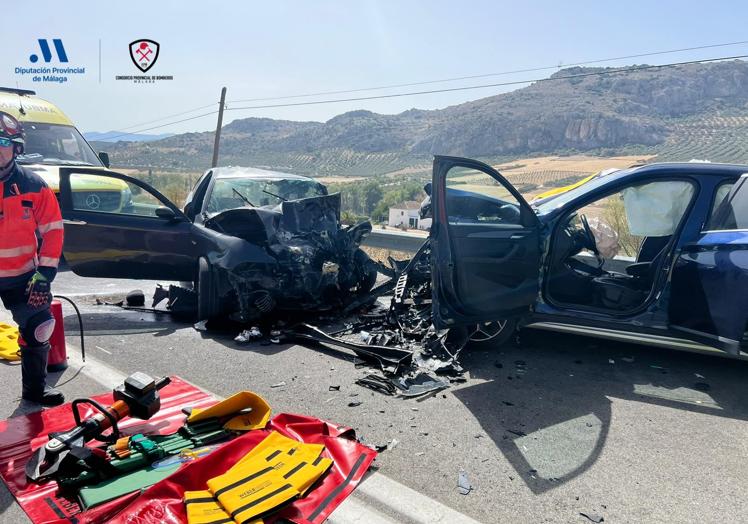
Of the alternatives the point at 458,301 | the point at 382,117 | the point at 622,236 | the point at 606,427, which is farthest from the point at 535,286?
the point at 382,117

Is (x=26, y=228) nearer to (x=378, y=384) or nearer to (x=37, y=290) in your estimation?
(x=37, y=290)

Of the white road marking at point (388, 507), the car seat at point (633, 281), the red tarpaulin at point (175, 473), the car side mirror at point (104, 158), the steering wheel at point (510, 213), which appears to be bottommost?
the white road marking at point (388, 507)

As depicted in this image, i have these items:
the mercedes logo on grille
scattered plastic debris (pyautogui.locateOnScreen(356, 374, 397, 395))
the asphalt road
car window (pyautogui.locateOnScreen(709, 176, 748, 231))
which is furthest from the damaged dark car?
car window (pyautogui.locateOnScreen(709, 176, 748, 231))

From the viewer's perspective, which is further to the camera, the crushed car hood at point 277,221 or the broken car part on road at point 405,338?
the crushed car hood at point 277,221

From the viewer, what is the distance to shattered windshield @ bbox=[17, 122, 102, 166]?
9.37 metres

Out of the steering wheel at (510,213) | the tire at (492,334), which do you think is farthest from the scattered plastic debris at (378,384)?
the steering wheel at (510,213)

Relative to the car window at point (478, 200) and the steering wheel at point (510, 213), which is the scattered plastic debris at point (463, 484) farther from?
the steering wheel at point (510, 213)

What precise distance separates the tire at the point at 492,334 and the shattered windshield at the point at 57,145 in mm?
7932

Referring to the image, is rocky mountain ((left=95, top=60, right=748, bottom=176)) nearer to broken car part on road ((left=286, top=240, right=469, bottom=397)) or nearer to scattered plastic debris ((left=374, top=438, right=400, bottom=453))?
broken car part on road ((left=286, top=240, right=469, bottom=397))

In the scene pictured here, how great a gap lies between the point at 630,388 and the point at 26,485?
410 centimetres

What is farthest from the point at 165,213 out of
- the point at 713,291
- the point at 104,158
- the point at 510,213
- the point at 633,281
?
the point at 104,158

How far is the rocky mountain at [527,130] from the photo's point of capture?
3906cm

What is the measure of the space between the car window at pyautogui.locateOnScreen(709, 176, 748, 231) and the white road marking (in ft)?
10.7

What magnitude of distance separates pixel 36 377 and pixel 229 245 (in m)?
2.26
